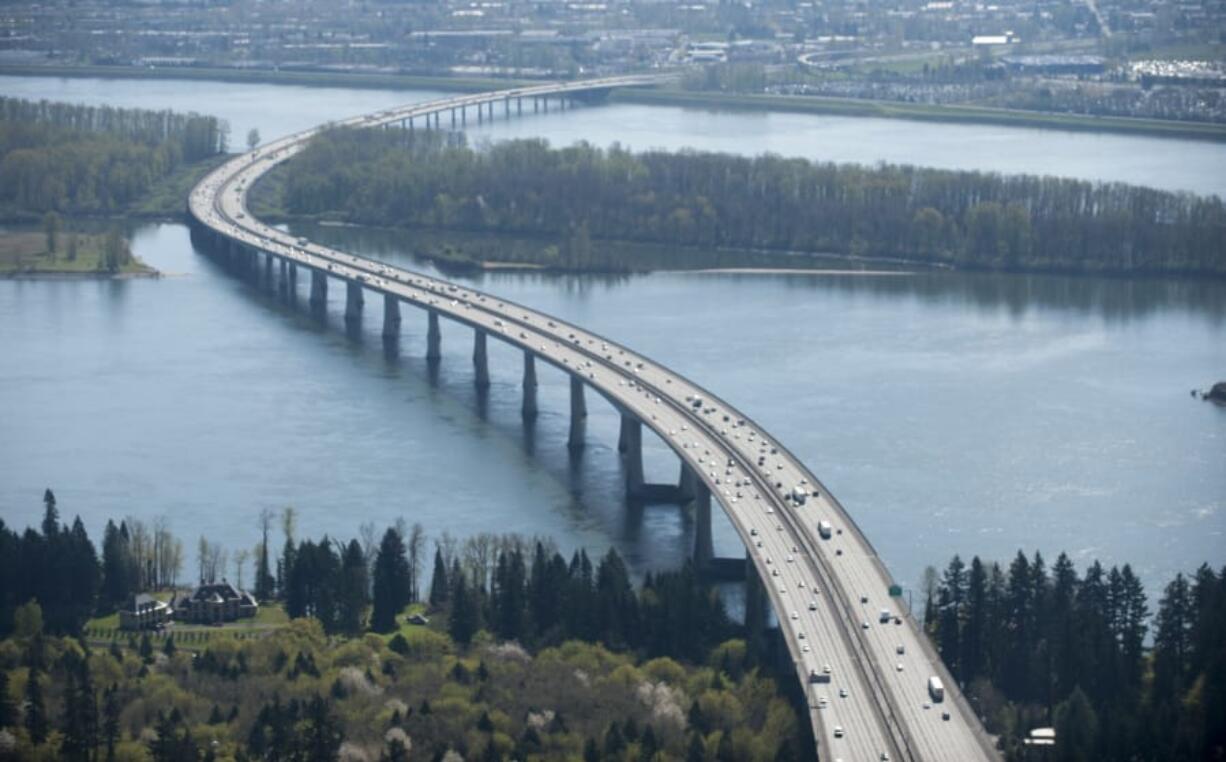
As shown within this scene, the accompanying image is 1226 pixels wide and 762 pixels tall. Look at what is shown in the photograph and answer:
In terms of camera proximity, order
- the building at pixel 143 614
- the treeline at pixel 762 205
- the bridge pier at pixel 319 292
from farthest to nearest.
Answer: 1. the treeline at pixel 762 205
2. the bridge pier at pixel 319 292
3. the building at pixel 143 614

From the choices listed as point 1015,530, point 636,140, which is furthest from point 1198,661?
point 636,140

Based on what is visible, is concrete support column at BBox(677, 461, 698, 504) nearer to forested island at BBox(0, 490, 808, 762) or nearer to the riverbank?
forested island at BBox(0, 490, 808, 762)

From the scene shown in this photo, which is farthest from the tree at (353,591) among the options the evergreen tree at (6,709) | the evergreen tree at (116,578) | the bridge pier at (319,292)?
the bridge pier at (319,292)

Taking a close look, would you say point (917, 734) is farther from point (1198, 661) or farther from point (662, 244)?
point (662, 244)

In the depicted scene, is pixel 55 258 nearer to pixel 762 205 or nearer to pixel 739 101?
pixel 762 205

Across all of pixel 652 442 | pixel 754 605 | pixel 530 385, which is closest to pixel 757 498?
pixel 754 605

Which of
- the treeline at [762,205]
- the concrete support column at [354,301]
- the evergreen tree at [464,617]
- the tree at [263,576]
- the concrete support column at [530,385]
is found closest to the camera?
the evergreen tree at [464,617]

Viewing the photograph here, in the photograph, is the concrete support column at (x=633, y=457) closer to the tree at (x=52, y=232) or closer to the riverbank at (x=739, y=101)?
the tree at (x=52, y=232)
